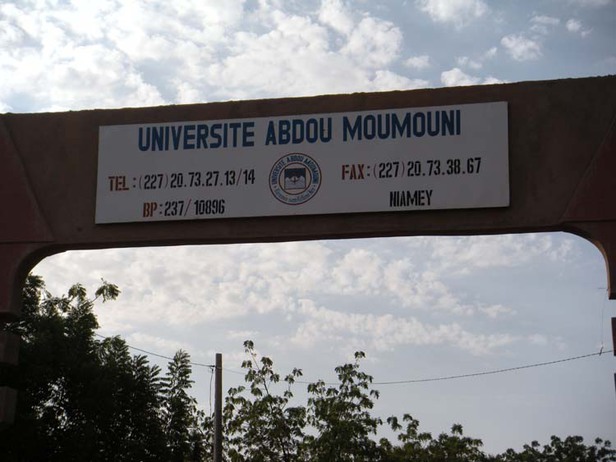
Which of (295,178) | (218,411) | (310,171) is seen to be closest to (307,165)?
(310,171)

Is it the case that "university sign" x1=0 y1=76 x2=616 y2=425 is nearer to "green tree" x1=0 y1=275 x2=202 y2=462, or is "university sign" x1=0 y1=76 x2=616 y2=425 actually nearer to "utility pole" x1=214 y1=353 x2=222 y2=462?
"green tree" x1=0 y1=275 x2=202 y2=462

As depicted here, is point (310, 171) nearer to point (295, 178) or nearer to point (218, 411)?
point (295, 178)

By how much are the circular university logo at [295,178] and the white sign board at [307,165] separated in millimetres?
12

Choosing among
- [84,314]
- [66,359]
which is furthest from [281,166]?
[84,314]

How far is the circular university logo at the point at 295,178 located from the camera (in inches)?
457

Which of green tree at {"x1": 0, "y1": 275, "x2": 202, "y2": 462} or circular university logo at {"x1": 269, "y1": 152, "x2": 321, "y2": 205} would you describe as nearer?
circular university logo at {"x1": 269, "y1": 152, "x2": 321, "y2": 205}

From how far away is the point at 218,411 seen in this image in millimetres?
21297

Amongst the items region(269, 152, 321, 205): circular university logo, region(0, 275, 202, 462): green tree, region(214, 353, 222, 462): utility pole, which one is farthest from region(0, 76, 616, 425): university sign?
region(214, 353, 222, 462): utility pole

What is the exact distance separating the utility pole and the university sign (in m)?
9.80

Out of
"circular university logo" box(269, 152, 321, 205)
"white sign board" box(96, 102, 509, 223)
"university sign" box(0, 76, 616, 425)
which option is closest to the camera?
"university sign" box(0, 76, 616, 425)

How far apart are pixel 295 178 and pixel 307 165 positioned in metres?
0.21

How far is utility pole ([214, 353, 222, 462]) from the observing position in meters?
21.0

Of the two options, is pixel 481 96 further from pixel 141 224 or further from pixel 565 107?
pixel 141 224

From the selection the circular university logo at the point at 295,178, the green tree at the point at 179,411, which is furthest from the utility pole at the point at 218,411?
the circular university logo at the point at 295,178
